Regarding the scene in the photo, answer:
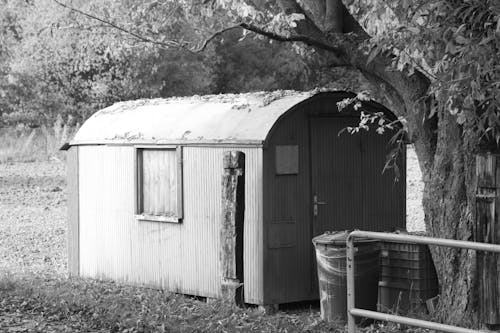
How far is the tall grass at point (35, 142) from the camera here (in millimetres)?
38094

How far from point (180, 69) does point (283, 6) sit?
27.5m

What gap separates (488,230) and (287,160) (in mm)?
2894

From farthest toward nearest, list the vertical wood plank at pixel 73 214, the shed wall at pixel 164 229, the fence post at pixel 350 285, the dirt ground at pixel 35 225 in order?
the vertical wood plank at pixel 73 214 < the shed wall at pixel 164 229 < the dirt ground at pixel 35 225 < the fence post at pixel 350 285

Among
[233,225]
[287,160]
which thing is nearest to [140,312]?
[233,225]

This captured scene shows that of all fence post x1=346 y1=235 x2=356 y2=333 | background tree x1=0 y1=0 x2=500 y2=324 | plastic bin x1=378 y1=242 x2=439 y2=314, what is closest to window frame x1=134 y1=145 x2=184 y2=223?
background tree x1=0 y1=0 x2=500 y2=324

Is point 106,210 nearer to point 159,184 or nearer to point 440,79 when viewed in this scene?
point 159,184

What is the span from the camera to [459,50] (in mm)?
8391

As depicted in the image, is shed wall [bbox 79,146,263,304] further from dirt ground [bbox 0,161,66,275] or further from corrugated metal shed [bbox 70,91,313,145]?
dirt ground [bbox 0,161,66,275]

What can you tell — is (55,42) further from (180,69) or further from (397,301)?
(397,301)

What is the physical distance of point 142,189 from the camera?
13.2m

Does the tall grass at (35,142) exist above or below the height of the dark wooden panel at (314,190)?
above

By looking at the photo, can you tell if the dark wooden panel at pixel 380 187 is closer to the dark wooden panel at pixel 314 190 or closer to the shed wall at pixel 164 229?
the dark wooden panel at pixel 314 190

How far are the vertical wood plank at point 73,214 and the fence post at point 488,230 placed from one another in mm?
6685

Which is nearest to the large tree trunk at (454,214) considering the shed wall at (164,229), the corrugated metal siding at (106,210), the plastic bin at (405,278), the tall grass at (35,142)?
the plastic bin at (405,278)
